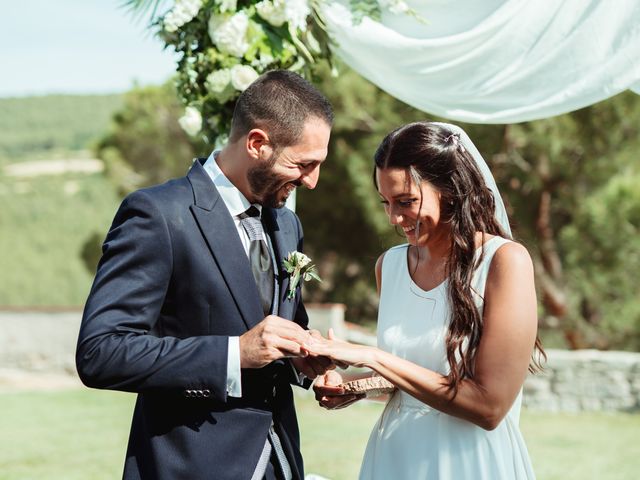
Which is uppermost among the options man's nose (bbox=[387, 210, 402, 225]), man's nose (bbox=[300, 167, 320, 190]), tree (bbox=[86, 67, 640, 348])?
man's nose (bbox=[300, 167, 320, 190])

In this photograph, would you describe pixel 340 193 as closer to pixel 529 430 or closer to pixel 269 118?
pixel 529 430

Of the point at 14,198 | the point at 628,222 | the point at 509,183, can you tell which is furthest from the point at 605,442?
the point at 14,198

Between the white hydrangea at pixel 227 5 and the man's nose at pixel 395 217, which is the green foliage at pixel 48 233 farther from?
the man's nose at pixel 395 217

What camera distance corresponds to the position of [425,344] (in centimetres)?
300

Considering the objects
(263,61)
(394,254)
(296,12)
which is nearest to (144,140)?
(263,61)

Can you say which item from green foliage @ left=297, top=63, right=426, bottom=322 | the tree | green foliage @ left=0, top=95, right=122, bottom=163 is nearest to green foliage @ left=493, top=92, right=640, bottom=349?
the tree

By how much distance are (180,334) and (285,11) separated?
1.87m

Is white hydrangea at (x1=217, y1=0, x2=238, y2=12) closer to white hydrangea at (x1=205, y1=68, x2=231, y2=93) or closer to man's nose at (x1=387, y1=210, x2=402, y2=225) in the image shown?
white hydrangea at (x1=205, y1=68, x2=231, y2=93)

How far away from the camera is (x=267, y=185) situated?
2941 millimetres

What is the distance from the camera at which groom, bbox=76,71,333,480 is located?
2623mm

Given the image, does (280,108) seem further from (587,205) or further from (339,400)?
(587,205)

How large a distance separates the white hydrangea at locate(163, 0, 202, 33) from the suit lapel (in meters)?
1.48

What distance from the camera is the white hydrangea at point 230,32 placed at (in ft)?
13.6

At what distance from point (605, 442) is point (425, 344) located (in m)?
8.32
